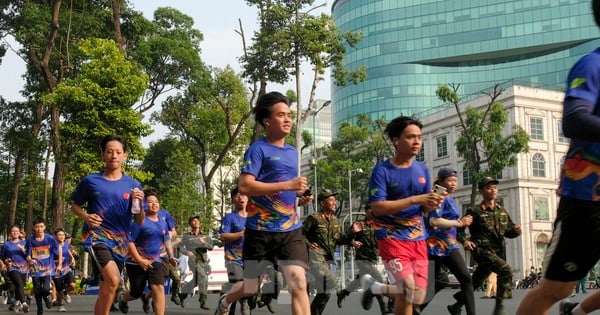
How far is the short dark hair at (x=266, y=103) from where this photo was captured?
6297mm

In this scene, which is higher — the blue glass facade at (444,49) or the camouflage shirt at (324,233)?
the blue glass facade at (444,49)

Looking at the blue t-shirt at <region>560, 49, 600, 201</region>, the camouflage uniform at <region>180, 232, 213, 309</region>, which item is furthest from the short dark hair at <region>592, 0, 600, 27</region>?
the camouflage uniform at <region>180, 232, 213, 309</region>

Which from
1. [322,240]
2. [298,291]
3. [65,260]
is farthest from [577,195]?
[65,260]

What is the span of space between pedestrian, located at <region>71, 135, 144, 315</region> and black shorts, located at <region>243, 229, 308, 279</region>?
4.79ft

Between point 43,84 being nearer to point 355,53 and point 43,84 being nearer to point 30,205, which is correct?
point 30,205

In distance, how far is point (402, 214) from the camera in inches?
247

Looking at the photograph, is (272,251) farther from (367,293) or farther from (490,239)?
(490,239)

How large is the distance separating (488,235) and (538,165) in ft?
163

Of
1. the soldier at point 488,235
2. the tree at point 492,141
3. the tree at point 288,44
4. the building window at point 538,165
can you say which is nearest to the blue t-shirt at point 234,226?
the soldier at point 488,235

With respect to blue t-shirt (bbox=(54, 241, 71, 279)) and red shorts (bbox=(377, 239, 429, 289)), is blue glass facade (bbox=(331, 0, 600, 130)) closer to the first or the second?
blue t-shirt (bbox=(54, 241, 71, 279))

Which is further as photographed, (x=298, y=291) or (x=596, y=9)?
(x=298, y=291)

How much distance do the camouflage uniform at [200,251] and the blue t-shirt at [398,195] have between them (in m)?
8.87

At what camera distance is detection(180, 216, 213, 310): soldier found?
49.3 feet

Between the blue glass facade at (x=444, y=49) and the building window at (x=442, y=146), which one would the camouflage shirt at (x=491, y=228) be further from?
the blue glass facade at (x=444, y=49)
